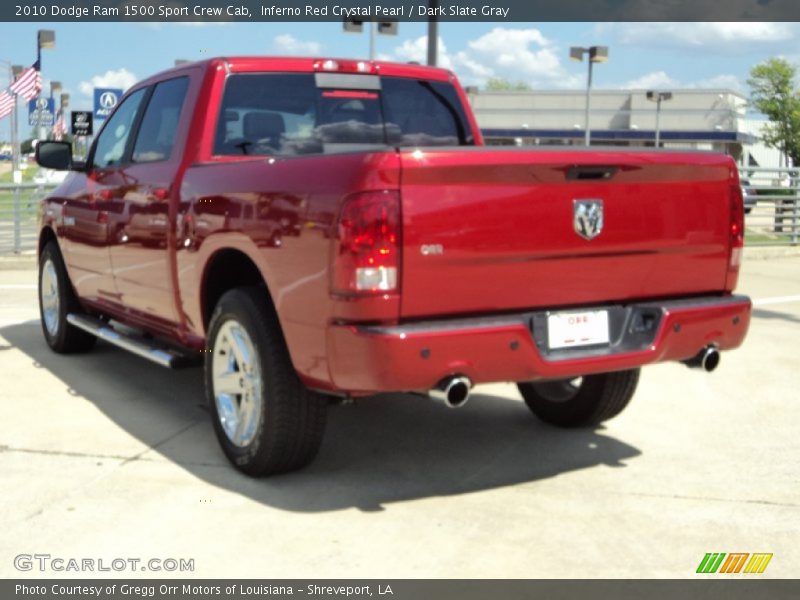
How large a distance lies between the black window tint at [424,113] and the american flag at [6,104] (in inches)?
1125

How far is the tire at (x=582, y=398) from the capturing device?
220 inches

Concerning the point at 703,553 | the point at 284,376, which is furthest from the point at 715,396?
the point at 284,376

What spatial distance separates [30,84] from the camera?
28.0 meters

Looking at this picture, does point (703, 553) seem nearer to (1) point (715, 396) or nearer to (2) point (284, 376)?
(2) point (284, 376)

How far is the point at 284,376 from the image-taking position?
178 inches

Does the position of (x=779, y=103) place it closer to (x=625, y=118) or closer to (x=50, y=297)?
(x=625, y=118)

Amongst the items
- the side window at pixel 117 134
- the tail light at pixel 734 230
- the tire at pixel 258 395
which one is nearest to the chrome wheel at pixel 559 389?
the tail light at pixel 734 230

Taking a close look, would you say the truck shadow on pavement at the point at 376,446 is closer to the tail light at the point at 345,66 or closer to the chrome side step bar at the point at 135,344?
the chrome side step bar at the point at 135,344

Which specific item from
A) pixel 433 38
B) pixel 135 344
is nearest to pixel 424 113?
pixel 135 344

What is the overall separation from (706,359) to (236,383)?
7.00 feet

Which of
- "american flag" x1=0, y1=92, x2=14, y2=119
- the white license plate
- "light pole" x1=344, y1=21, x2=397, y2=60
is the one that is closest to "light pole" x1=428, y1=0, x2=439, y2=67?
"light pole" x1=344, y1=21, x2=397, y2=60
